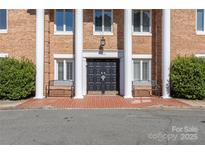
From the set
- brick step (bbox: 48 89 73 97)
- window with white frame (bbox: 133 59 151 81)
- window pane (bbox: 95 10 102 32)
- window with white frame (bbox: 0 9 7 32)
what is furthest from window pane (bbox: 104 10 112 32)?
window with white frame (bbox: 0 9 7 32)

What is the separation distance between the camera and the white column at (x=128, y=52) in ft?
61.1

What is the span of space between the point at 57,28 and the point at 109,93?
481 centimetres

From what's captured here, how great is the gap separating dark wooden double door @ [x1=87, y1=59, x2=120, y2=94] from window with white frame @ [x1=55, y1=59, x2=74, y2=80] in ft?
3.22

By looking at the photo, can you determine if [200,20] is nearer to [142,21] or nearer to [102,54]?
[142,21]

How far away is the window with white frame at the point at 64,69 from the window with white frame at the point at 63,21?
1721 millimetres

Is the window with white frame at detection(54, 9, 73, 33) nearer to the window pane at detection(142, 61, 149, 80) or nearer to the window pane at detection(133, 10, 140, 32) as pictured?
the window pane at detection(133, 10, 140, 32)

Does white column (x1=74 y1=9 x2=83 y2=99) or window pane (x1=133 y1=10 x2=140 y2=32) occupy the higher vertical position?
window pane (x1=133 y1=10 x2=140 y2=32)

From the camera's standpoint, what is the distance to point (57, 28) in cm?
2000

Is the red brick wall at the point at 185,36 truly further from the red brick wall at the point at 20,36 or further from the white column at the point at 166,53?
the red brick wall at the point at 20,36

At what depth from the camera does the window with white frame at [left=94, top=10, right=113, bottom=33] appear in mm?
19922

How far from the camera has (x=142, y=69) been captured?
66.1ft

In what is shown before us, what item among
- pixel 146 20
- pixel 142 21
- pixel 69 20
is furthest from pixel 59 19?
pixel 146 20

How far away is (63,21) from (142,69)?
→ 5332 millimetres

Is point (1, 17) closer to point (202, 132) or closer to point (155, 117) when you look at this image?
point (155, 117)
